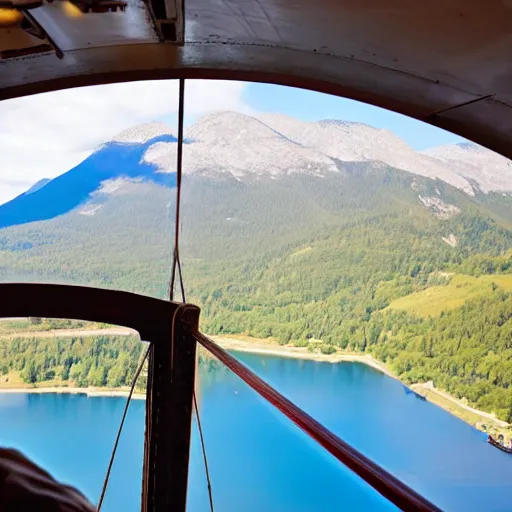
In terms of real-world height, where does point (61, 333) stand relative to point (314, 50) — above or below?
below

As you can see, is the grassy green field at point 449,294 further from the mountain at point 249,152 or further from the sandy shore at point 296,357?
the mountain at point 249,152

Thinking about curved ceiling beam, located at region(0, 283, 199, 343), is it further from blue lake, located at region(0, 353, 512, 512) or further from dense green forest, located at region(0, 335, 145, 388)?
blue lake, located at region(0, 353, 512, 512)

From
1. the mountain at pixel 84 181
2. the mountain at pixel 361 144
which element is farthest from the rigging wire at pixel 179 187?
the mountain at pixel 361 144

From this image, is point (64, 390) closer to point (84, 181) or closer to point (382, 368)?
point (84, 181)

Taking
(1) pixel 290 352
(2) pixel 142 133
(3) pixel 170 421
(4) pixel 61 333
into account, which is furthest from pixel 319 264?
(3) pixel 170 421

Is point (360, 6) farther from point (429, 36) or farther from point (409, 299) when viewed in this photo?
point (409, 299)
